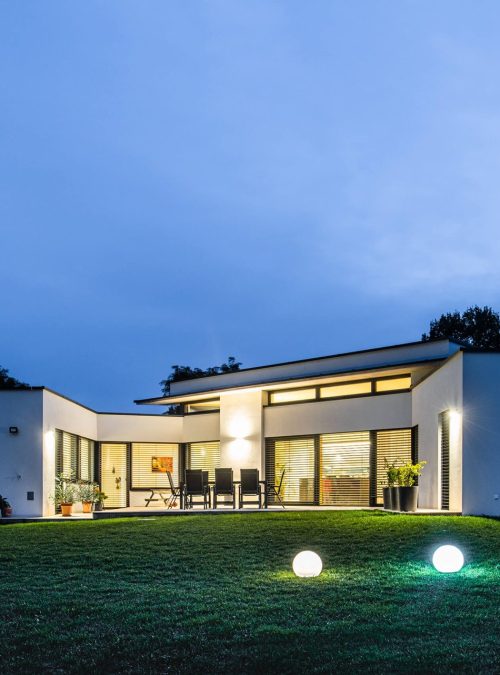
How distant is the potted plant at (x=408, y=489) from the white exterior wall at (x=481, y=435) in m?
1.35

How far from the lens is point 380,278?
288 ft

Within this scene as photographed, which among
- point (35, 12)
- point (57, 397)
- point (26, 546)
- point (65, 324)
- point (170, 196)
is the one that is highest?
point (170, 196)

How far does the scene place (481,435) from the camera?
13.6m

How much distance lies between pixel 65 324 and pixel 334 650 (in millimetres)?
94321

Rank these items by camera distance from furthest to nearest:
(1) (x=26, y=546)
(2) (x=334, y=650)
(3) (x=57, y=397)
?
(3) (x=57, y=397) → (1) (x=26, y=546) → (2) (x=334, y=650)

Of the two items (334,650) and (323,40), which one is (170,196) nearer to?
(323,40)

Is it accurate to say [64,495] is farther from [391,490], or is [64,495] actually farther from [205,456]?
[391,490]

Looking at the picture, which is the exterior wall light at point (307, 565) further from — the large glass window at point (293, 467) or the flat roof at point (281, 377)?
the large glass window at point (293, 467)

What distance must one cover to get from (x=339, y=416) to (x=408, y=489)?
18.3 ft

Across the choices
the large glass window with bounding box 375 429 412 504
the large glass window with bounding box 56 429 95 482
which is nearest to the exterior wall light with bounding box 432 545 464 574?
the large glass window with bounding box 375 429 412 504

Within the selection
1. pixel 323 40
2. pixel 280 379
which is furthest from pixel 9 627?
pixel 323 40

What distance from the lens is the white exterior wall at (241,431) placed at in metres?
21.8

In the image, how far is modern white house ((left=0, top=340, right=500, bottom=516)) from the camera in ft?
45.2

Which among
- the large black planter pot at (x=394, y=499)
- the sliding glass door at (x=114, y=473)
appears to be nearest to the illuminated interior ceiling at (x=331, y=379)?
the sliding glass door at (x=114, y=473)
